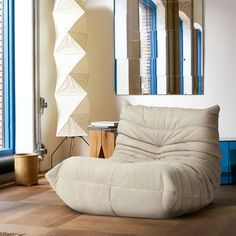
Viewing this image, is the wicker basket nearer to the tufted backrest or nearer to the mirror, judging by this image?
the tufted backrest

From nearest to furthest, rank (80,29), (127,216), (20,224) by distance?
1. (20,224)
2. (127,216)
3. (80,29)

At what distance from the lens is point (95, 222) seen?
10.2 feet

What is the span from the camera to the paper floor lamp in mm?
4934

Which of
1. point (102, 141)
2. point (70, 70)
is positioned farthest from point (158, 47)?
point (102, 141)

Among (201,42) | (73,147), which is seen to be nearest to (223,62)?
(201,42)

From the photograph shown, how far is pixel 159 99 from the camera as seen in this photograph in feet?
17.5

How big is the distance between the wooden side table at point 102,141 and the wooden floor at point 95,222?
1031 mm

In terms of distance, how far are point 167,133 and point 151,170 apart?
0.62 meters

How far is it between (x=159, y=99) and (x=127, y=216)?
2310mm

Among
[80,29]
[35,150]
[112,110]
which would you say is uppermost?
[80,29]

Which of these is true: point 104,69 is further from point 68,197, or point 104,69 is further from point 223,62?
point 68,197

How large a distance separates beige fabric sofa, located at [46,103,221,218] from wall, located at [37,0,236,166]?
149 centimetres

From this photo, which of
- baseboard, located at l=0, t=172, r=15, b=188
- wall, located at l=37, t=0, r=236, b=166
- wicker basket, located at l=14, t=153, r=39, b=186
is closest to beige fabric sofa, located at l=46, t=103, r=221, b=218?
wicker basket, located at l=14, t=153, r=39, b=186

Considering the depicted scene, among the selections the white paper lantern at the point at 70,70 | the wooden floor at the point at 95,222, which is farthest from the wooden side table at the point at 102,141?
the wooden floor at the point at 95,222
